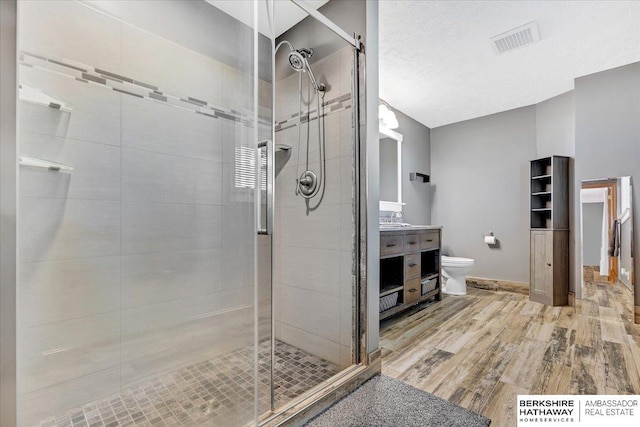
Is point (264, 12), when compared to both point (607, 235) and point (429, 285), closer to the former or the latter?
point (429, 285)

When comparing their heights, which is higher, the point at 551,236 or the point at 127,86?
the point at 127,86

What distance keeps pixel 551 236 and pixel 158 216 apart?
12.3ft

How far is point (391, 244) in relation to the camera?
8.27 feet

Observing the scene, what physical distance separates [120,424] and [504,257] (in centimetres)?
420

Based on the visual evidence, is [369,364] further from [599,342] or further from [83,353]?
[599,342]

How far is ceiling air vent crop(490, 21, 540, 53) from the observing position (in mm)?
2234

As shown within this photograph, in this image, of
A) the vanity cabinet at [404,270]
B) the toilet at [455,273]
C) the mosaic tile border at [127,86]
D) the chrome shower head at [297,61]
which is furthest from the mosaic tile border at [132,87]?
the toilet at [455,273]

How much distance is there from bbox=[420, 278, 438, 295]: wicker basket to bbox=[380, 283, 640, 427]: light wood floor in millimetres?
175

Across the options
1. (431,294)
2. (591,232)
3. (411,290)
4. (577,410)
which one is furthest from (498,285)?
(577,410)

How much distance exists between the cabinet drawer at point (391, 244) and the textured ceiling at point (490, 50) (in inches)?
62.1

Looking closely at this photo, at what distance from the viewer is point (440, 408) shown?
143 centimetres

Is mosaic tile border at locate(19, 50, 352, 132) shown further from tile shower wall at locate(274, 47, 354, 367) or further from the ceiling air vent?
the ceiling air vent

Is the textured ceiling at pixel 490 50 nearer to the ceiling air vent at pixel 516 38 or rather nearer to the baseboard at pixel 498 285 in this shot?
the ceiling air vent at pixel 516 38

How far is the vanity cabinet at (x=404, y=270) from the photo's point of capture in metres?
2.50
